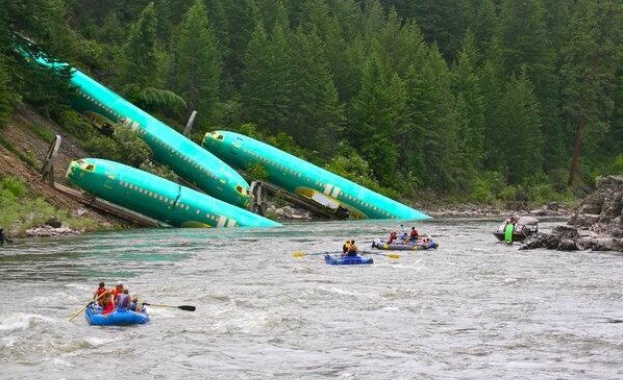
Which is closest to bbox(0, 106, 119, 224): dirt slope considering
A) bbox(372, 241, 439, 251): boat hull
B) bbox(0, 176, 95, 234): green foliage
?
bbox(0, 176, 95, 234): green foliage

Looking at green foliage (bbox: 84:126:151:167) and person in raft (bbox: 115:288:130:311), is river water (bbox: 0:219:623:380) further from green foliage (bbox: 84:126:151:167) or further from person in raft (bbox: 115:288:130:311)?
green foliage (bbox: 84:126:151:167)

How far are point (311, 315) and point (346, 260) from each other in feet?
46.4

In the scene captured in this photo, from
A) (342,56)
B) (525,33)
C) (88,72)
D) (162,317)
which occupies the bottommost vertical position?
(162,317)

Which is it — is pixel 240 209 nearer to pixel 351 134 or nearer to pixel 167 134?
pixel 167 134

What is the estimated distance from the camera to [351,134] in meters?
98.4

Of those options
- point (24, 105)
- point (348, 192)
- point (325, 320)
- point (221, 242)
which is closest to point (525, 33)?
point (348, 192)

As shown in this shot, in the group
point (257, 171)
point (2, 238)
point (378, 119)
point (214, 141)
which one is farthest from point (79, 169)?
point (378, 119)

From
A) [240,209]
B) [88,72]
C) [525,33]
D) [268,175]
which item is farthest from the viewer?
[525,33]

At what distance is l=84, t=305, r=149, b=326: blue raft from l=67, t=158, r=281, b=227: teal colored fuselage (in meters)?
33.6

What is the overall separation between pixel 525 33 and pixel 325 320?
111 m

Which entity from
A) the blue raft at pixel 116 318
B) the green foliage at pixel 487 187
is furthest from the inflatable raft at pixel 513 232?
the green foliage at pixel 487 187

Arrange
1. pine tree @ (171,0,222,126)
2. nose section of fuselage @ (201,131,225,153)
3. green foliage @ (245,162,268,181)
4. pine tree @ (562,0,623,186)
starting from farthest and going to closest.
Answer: pine tree @ (562,0,623,186) → pine tree @ (171,0,222,126) → nose section of fuselage @ (201,131,225,153) → green foliage @ (245,162,268,181)

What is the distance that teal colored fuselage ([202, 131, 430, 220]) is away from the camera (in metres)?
76.8

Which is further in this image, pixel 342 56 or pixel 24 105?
pixel 342 56
